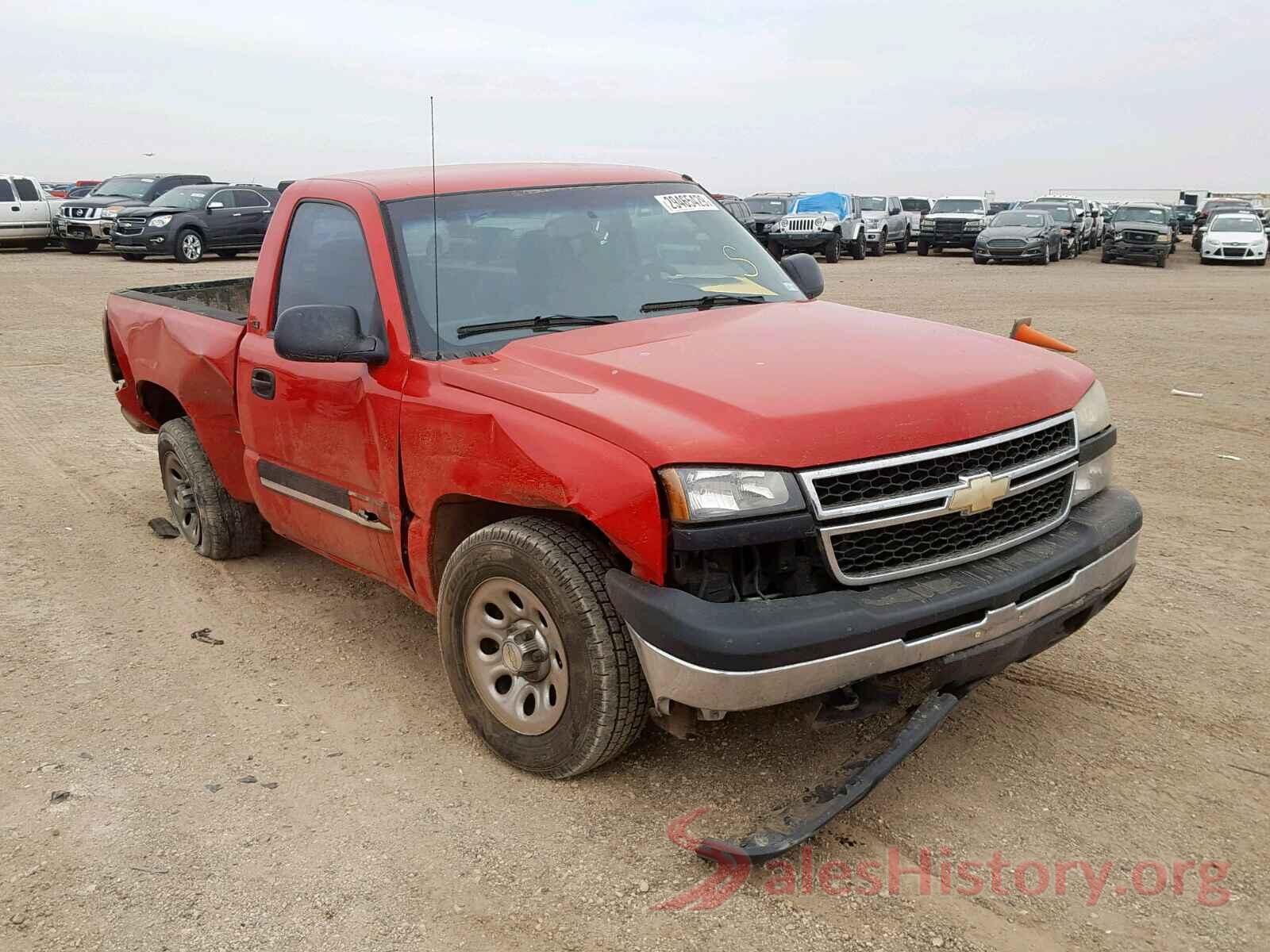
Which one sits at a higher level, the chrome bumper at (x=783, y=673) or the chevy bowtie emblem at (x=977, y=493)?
the chevy bowtie emblem at (x=977, y=493)

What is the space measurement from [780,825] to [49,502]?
5.15 metres

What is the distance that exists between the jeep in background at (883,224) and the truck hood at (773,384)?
30068 millimetres

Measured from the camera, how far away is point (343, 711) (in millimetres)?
4020

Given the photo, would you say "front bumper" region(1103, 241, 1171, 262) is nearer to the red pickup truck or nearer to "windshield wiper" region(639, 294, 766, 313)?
the red pickup truck

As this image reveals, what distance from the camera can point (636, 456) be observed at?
116 inches

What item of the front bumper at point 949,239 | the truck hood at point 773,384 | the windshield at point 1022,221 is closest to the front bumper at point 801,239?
the windshield at point 1022,221

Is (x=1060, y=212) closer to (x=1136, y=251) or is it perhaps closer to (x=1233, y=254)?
(x=1136, y=251)

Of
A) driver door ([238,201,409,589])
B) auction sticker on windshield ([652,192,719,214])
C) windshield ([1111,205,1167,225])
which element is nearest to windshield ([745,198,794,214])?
windshield ([1111,205,1167,225])

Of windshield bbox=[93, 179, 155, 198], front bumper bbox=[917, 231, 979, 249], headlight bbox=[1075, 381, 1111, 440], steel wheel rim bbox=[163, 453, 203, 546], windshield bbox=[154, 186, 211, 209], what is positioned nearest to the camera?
headlight bbox=[1075, 381, 1111, 440]

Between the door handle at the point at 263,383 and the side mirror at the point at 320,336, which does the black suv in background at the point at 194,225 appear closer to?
the door handle at the point at 263,383

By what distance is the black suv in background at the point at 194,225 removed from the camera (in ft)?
75.7

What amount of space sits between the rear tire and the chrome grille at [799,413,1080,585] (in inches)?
135

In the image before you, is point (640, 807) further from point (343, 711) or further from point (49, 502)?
point (49, 502)

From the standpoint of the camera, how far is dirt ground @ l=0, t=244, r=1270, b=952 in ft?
9.32
